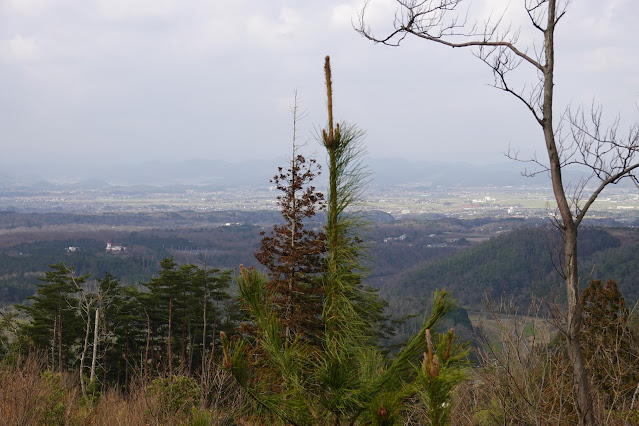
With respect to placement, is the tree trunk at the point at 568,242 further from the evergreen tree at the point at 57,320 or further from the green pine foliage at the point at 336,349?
the evergreen tree at the point at 57,320

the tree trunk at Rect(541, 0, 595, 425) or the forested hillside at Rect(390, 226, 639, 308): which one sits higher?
the tree trunk at Rect(541, 0, 595, 425)

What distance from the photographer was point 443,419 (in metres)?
2.48

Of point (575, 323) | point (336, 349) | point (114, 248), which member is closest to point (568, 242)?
point (575, 323)

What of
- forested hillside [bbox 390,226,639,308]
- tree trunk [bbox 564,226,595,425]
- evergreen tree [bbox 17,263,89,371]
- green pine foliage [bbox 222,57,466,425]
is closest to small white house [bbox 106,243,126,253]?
forested hillside [bbox 390,226,639,308]

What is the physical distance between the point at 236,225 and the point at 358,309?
150m

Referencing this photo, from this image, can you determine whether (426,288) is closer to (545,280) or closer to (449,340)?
(545,280)

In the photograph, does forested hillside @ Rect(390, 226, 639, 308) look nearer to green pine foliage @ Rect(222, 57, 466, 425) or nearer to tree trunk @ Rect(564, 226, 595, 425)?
tree trunk @ Rect(564, 226, 595, 425)

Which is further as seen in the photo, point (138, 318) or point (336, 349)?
point (138, 318)

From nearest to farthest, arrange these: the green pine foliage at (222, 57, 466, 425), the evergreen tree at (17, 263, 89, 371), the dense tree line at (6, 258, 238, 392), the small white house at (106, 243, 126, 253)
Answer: the green pine foliage at (222, 57, 466, 425), the evergreen tree at (17, 263, 89, 371), the dense tree line at (6, 258, 238, 392), the small white house at (106, 243, 126, 253)

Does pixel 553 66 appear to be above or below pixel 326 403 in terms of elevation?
above

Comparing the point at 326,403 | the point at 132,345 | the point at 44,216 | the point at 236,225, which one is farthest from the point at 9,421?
the point at 44,216

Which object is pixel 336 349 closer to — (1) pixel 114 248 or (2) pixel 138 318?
(2) pixel 138 318

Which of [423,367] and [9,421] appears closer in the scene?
[423,367]

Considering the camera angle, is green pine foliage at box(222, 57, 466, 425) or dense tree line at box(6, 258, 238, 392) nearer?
green pine foliage at box(222, 57, 466, 425)
